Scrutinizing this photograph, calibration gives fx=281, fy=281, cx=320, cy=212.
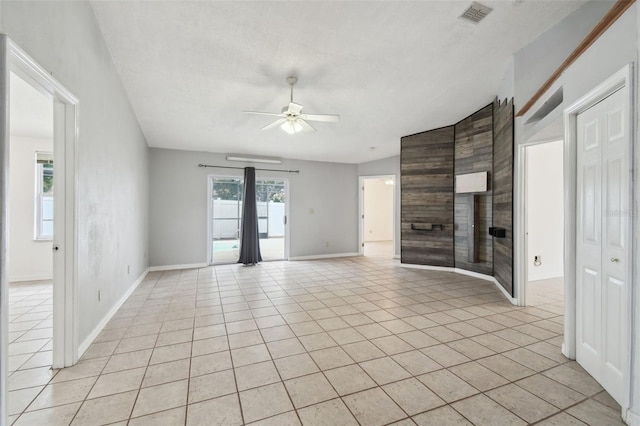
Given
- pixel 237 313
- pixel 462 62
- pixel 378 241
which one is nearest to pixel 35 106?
pixel 237 313

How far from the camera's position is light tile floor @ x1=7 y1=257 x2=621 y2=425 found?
5.55ft

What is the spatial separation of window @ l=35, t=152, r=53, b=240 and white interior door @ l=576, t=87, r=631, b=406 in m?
7.33

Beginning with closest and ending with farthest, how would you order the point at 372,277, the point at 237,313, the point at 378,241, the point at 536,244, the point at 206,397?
the point at 206,397
the point at 237,313
the point at 536,244
the point at 372,277
the point at 378,241

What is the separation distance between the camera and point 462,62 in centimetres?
311

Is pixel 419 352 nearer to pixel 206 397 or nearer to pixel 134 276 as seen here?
Answer: pixel 206 397

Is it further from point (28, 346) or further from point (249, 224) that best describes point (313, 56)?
point (249, 224)

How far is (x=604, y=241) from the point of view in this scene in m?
1.88

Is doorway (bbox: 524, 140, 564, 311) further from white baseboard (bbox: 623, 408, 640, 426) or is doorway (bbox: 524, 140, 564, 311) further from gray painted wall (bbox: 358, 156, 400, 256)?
white baseboard (bbox: 623, 408, 640, 426)

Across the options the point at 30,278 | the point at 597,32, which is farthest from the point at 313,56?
the point at 30,278

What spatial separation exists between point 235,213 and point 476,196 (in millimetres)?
5569

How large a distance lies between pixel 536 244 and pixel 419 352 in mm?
3729

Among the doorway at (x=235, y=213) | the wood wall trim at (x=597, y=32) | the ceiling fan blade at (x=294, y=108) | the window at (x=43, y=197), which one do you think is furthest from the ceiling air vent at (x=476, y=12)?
the window at (x=43, y=197)

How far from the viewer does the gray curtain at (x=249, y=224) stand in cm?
648

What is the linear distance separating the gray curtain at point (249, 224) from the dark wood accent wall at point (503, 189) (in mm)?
4756
